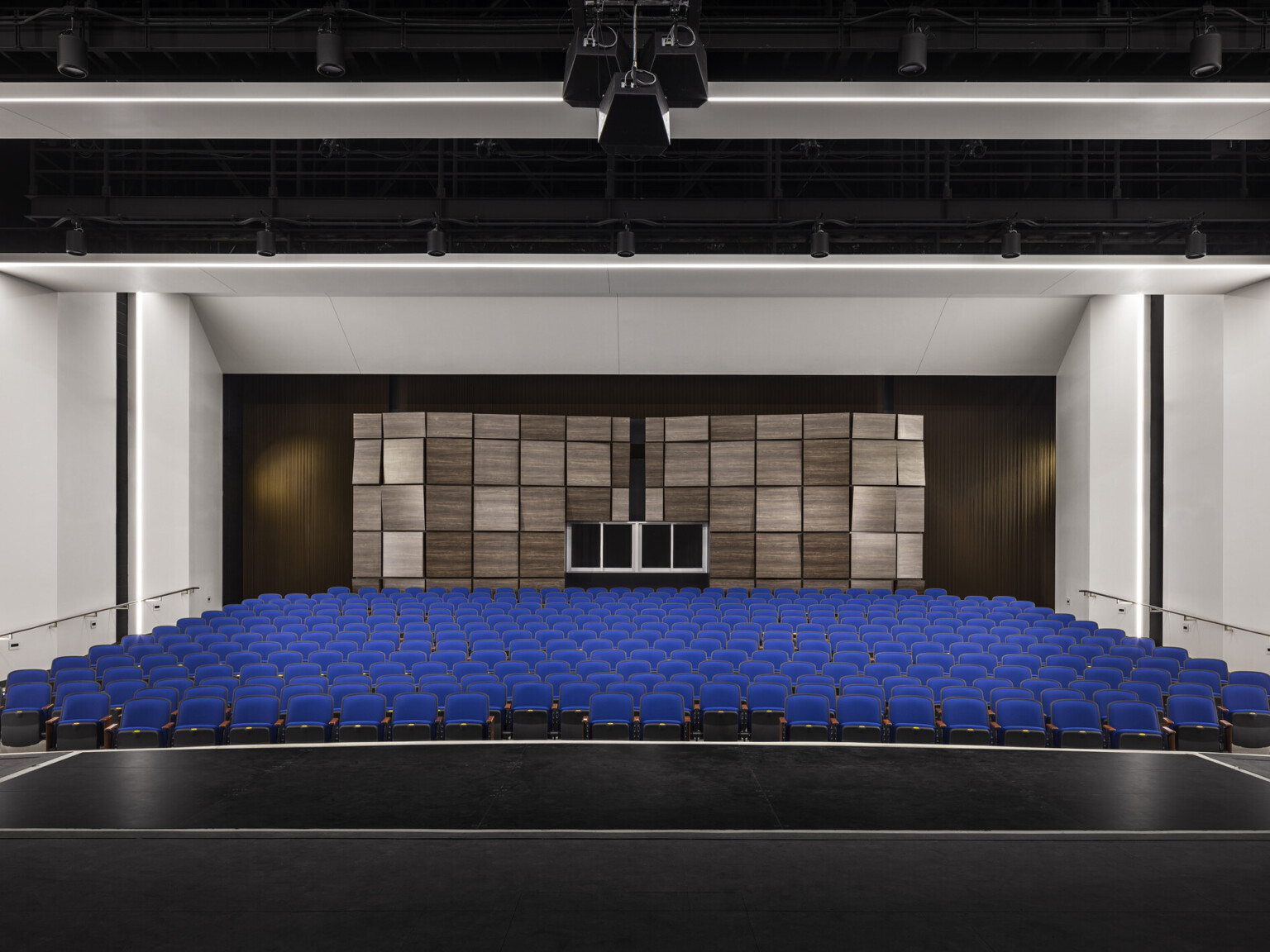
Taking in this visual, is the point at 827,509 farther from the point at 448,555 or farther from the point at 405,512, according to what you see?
the point at 405,512

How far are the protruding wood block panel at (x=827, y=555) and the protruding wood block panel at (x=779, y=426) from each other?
1.99m

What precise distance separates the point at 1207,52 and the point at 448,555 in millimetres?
13653

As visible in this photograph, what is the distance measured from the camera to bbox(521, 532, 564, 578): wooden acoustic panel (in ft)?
54.9

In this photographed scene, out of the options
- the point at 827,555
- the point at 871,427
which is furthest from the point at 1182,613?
the point at 871,427

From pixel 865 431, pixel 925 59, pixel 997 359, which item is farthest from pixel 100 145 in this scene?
pixel 997 359


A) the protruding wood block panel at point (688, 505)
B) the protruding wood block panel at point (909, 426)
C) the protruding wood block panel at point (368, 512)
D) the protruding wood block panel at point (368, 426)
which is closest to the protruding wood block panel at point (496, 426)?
the protruding wood block panel at point (368, 426)

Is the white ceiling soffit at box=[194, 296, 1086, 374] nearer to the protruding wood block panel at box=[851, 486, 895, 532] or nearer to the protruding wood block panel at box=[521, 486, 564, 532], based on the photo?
the protruding wood block panel at box=[521, 486, 564, 532]

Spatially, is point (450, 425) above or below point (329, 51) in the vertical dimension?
below

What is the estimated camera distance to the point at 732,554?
16797 millimetres

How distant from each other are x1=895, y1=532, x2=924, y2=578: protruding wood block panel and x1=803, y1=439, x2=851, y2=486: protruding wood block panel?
153cm

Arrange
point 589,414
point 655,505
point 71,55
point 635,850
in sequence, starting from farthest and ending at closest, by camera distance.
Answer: point 589,414 → point 655,505 → point 71,55 → point 635,850

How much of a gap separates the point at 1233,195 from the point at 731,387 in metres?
9.11

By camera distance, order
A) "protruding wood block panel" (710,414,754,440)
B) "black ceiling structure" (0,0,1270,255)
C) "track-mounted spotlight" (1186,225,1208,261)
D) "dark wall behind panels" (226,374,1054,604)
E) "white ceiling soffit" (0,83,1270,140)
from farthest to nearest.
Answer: "dark wall behind panels" (226,374,1054,604)
"protruding wood block panel" (710,414,754,440)
"track-mounted spotlight" (1186,225,1208,261)
"white ceiling soffit" (0,83,1270,140)
"black ceiling structure" (0,0,1270,255)

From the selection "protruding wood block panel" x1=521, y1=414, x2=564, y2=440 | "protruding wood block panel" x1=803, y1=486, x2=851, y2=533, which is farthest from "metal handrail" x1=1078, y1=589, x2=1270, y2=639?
"protruding wood block panel" x1=521, y1=414, x2=564, y2=440
